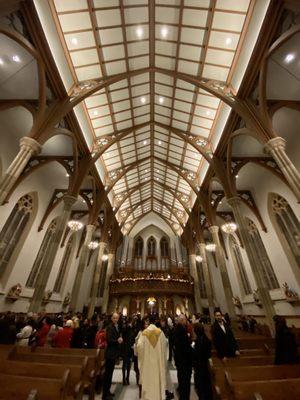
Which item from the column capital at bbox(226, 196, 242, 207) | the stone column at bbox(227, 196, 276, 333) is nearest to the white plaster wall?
the column capital at bbox(226, 196, 242, 207)

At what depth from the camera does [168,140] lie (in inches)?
676

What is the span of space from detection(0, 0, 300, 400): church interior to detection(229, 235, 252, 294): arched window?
0.12 metres

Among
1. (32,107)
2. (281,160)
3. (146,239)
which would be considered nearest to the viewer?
(281,160)

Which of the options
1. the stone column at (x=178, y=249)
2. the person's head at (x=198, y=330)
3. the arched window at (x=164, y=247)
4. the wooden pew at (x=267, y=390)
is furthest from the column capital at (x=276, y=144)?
the arched window at (x=164, y=247)

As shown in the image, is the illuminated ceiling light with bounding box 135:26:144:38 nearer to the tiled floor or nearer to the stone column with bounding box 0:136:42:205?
the stone column with bounding box 0:136:42:205

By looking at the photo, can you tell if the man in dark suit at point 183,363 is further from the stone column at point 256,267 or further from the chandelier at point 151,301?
the chandelier at point 151,301

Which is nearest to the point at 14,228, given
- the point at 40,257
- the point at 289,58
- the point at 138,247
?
the point at 40,257

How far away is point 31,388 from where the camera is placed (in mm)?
2494

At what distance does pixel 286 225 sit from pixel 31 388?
49.7 ft

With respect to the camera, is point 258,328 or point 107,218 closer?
point 258,328

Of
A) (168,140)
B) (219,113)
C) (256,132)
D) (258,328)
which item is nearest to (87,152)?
(168,140)

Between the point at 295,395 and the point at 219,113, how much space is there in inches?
506

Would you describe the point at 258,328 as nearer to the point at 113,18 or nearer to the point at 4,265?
the point at 4,265

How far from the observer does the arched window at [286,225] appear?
42.0 feet
